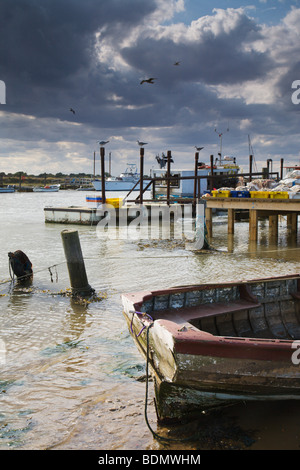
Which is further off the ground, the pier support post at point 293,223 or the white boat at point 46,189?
the white boat at point 46,189

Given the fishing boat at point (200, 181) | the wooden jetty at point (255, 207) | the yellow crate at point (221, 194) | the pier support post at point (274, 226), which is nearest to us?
the wooden jetty at point (255, 207)

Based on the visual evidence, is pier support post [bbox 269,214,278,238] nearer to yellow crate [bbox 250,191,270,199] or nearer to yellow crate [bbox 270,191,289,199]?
yellow crate [bbox 250,191,270,199]

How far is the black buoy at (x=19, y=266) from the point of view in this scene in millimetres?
12250

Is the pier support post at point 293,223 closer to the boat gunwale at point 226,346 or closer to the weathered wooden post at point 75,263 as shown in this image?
the weathered wooden post at point 75,263

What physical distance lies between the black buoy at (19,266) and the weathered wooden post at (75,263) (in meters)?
2.30

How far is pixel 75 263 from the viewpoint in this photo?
1047cm

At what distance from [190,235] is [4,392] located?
1977cm

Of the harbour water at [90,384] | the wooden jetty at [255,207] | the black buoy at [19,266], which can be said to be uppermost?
the wooden jetty at [255,207]

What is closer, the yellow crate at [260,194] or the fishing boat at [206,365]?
the fishing boat at [206,365]

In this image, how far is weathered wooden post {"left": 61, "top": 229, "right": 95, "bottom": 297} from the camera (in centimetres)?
1042

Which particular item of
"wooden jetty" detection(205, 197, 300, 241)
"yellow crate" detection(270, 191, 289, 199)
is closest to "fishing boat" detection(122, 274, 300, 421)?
"wooden jetty" detection(205, 197, 300, 241)

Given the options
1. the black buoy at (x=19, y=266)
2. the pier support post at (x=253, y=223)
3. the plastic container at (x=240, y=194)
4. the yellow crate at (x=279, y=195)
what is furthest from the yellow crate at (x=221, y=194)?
the black buoy at (x=19, y=266)

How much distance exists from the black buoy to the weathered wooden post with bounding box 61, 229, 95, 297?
230 cm
